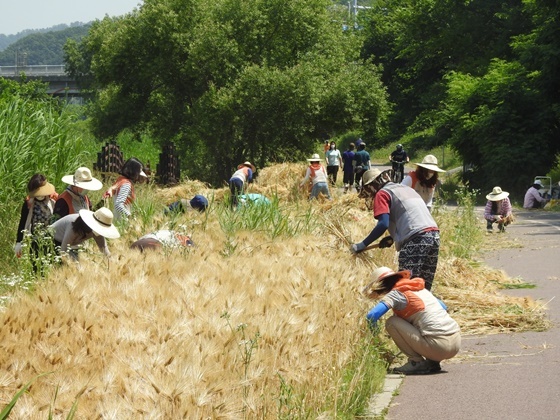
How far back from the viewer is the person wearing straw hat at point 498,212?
78.9 ft

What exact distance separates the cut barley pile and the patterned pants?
42cm

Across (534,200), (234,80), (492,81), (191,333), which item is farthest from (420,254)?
(492,81)

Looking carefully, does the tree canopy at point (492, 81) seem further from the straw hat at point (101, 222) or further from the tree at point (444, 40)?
the straw hat at point (101, 222)

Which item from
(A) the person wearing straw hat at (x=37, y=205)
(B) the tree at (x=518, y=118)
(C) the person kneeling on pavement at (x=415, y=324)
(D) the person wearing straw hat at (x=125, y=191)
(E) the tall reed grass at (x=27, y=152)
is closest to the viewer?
(C) the person kneeling on pavement at (x=415, y=324)

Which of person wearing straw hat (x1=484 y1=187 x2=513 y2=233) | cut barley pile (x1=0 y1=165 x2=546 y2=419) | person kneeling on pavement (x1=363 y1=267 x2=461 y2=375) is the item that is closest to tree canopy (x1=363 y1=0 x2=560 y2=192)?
person wearing straw hat (x1=484 y1=187 x2=513 y2=233)

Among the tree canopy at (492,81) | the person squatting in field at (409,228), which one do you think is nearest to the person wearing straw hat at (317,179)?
the person squatting in field at (409,228)

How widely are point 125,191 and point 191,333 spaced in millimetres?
6778

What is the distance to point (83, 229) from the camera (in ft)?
34.7

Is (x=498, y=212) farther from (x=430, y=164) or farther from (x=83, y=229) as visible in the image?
(x=83, y=229)

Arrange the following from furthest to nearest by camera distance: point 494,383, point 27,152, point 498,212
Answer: point 498,212, point 27,152, point 494,383

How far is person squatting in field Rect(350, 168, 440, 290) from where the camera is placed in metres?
A: 10.6

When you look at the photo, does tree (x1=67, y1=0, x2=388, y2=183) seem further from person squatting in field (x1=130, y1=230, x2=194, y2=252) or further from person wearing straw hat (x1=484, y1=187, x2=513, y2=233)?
person squatting in field (x1=130, y1=230, x2=194, y2=252)

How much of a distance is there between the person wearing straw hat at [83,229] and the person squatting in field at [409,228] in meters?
2.31

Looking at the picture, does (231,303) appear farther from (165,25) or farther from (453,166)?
(453,166)
